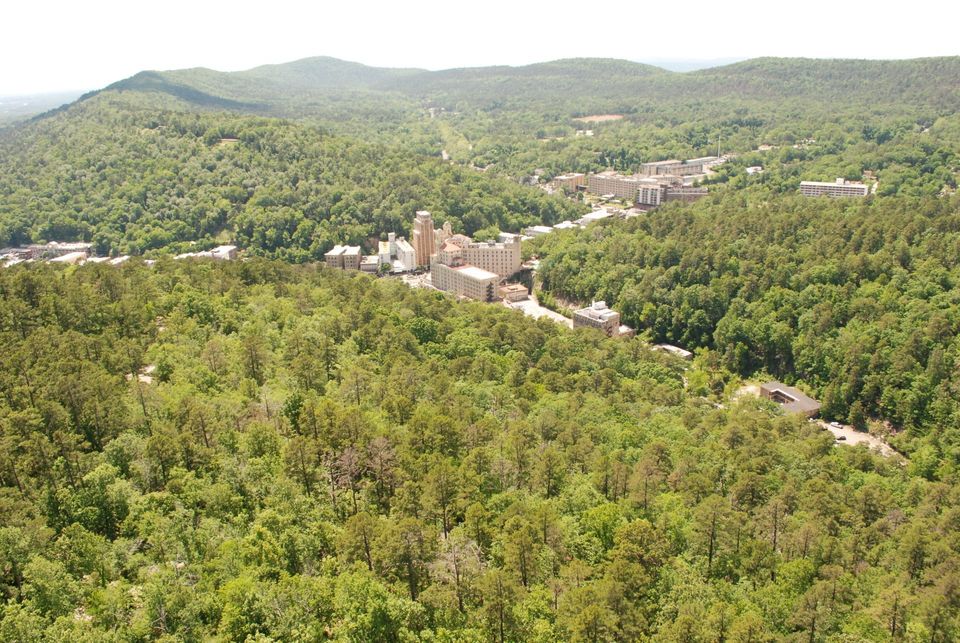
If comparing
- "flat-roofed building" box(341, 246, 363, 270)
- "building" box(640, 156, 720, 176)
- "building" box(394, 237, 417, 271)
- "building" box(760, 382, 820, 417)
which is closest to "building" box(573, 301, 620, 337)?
"building" box(760, 382, 820, 417)

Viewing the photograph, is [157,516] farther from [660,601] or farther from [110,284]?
[110,284]

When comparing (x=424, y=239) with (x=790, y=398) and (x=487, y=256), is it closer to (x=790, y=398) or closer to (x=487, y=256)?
(x=487, y=256)

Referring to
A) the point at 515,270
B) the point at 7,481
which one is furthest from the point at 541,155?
the point at 7,481

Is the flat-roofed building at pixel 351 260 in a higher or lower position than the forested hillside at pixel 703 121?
lower

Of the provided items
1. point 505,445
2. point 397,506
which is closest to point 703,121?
point 505,445

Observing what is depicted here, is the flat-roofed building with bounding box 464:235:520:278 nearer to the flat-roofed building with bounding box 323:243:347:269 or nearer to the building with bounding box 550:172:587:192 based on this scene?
the flat-roofed building with bounding box 323:243:347:269

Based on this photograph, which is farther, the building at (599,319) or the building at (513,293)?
the building at (513,293)

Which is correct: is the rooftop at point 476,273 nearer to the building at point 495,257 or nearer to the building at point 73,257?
the building at point 495,257

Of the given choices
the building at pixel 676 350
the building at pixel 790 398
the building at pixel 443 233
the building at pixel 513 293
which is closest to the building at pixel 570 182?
the building at pixel 443 233
